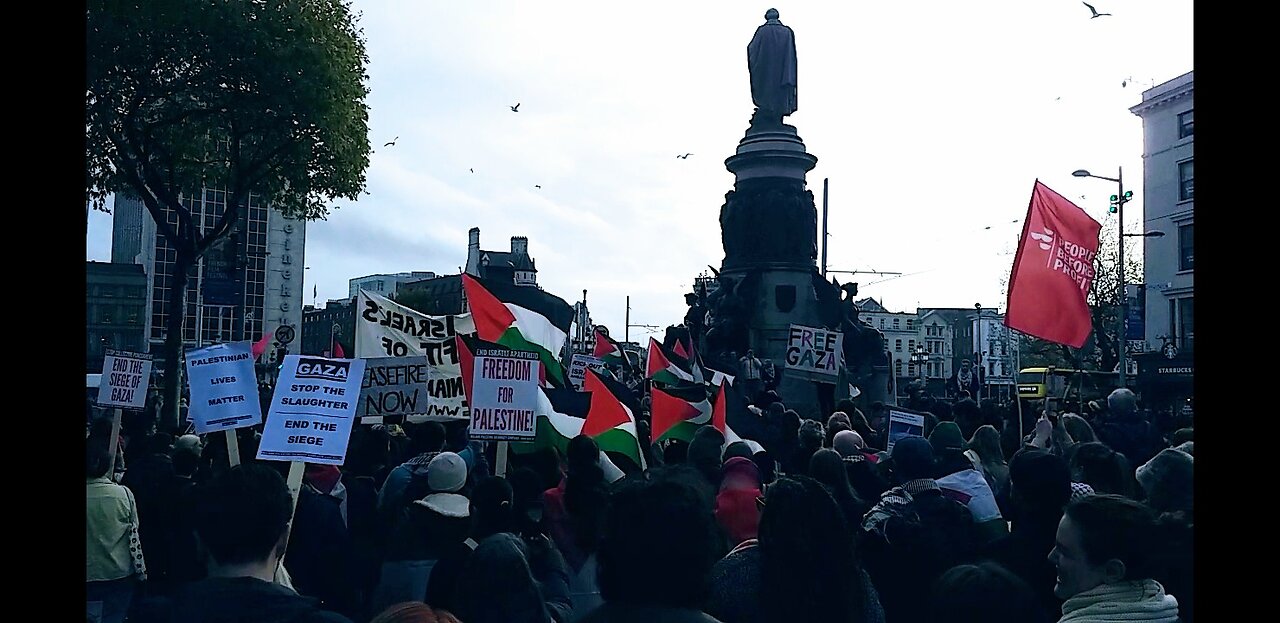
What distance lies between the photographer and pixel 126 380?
10.9 meters

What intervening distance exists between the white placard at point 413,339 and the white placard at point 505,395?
2.00m

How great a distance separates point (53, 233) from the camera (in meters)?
4.03

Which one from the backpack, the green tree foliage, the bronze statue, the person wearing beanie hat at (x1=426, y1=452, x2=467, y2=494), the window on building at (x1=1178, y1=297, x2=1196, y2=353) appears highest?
the bronze statue

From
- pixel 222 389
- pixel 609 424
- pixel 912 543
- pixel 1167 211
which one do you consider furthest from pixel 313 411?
pixel 1167 211

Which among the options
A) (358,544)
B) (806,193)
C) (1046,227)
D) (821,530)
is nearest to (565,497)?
(358,544)

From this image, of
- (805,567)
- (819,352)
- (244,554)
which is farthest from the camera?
(819,352)

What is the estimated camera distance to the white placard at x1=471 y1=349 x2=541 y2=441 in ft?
24.6

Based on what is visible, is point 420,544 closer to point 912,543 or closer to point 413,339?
point 912,543

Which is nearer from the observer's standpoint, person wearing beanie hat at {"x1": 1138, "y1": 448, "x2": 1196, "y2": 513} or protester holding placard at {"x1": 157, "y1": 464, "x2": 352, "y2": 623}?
protester holding placard at {"x1": 157, "y1": 464, "x2": 352, "y2": 623}

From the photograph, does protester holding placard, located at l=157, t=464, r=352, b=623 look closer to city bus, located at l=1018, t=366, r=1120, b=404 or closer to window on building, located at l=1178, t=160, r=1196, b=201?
city bus, located at l=1018, t=366, r=1120, b=404

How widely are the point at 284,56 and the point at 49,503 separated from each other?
15.7 meters

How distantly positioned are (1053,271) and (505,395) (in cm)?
507

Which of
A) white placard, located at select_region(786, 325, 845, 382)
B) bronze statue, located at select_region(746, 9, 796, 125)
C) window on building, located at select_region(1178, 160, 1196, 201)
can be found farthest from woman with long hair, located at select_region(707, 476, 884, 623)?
window on building, located at select_region(1178, 160, 1196, 201)

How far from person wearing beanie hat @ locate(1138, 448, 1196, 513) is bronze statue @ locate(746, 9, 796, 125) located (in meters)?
22.1
